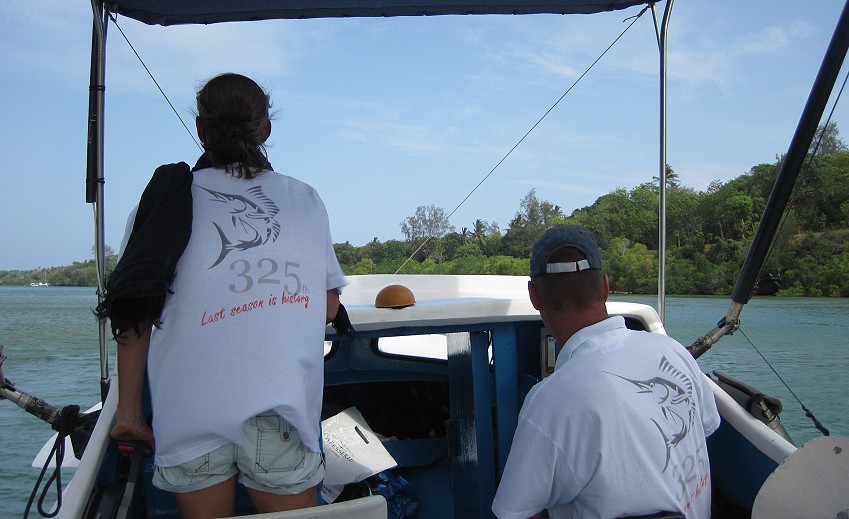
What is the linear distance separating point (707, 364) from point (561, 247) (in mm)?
24952

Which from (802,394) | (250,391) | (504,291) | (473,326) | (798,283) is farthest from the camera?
(798,283)

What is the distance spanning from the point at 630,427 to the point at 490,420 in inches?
53.3

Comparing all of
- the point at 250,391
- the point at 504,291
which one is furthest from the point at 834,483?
the point at 504,291

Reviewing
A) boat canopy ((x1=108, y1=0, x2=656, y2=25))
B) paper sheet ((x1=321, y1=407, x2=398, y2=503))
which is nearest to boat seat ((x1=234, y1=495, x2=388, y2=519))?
paper sheet ((x1=321, y1=407, x2=398, y2=503))

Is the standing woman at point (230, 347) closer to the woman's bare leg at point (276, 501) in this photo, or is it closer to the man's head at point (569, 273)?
the woman's bare leg at point (276, 501)

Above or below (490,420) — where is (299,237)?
above

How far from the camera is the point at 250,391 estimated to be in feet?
5.04

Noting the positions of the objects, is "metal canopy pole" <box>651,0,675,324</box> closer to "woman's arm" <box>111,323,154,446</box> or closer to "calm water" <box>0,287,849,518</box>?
"woman's arm" <box>111,323,154,446</box>

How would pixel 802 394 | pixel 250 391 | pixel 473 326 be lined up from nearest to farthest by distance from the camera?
pixel 250 391, pixel 473 326, pixel 802 394

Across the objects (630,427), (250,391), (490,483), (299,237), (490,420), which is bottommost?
(490,483)

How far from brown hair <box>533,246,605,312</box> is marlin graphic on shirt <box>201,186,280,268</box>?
0.72m

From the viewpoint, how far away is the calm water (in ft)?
47.1

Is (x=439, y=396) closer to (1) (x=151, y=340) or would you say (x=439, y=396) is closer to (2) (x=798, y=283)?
(1) (x=151, y=340)

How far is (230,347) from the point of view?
156 centimetres
